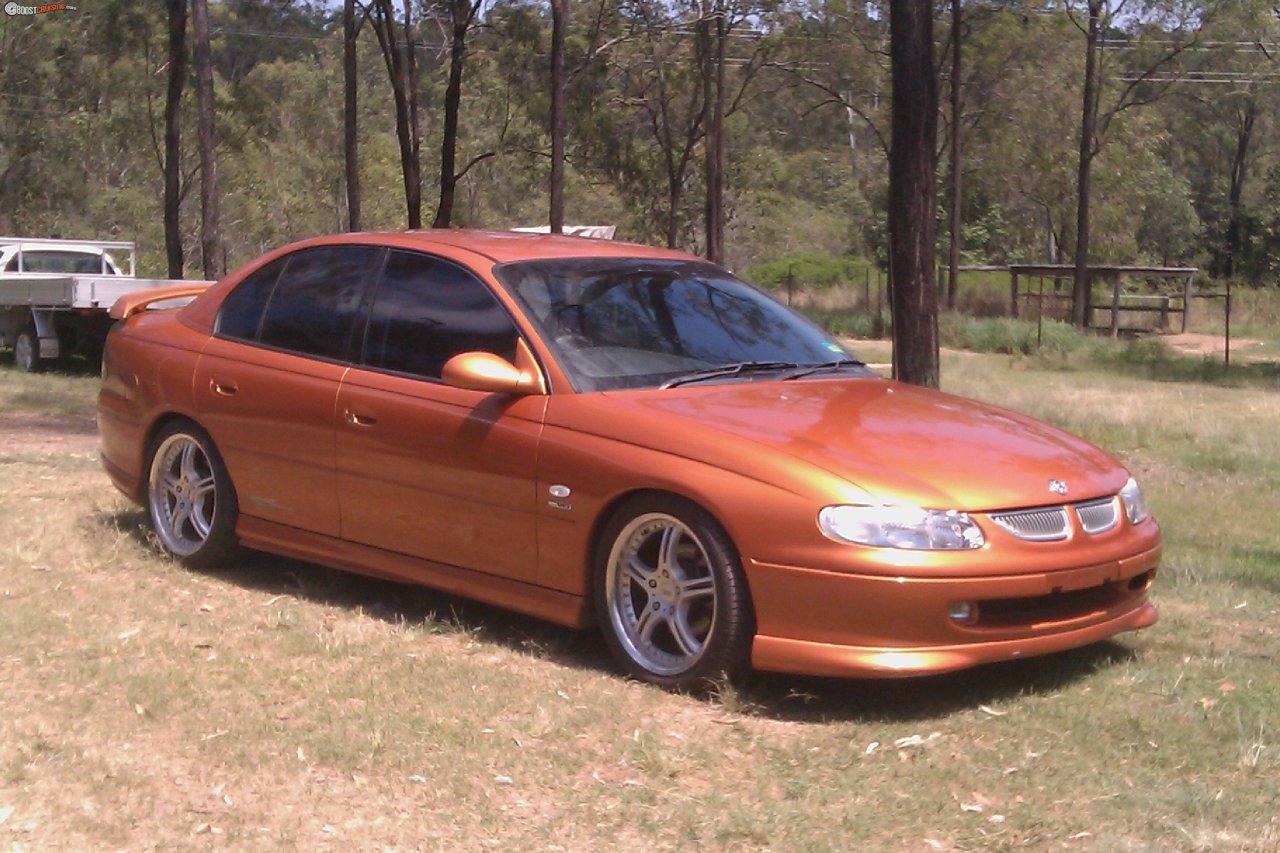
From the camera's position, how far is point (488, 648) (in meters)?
5.81

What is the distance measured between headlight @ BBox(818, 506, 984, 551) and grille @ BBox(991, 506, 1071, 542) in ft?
0.51

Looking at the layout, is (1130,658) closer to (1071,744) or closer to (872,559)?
(1071,744)

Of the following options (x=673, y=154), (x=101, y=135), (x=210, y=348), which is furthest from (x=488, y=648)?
(x=101, y=135)

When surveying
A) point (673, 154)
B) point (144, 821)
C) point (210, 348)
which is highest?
point (673, 154)

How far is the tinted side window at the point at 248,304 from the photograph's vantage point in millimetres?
6875

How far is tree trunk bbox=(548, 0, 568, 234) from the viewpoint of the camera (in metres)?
24.5

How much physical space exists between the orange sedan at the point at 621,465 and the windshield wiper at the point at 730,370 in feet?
0.05

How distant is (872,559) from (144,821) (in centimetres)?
215

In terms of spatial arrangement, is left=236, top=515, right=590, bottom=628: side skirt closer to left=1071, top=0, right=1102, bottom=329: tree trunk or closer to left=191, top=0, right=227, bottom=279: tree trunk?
left=191, top=0, right=227, bottom=279: tree trunk

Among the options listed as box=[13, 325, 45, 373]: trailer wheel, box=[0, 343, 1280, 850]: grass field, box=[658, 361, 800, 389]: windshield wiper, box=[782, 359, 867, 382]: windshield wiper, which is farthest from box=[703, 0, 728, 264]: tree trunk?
box=[0, 343, 1280, 850]: grass field

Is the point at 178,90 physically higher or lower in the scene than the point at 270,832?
higher

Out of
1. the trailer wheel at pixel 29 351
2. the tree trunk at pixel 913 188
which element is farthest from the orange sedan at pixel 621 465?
the trailer wheel at pixel 29 351

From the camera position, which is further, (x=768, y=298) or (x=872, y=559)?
(x=768, y=298)

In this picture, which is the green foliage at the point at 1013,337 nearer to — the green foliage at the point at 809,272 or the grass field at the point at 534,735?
the green foliage at the point at 809,272
